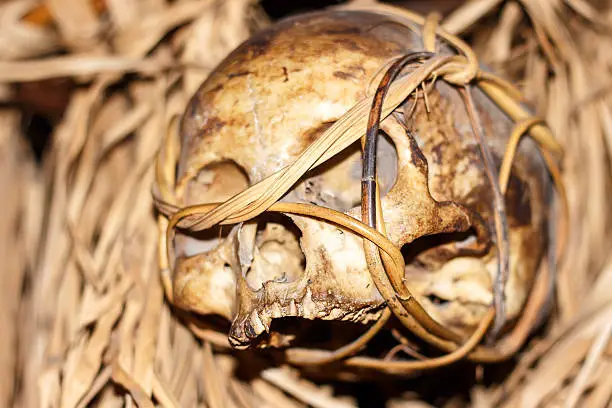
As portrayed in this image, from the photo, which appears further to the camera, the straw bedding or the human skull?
the straw bedding

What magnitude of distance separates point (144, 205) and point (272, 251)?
35cm

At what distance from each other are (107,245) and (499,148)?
0.60 meters

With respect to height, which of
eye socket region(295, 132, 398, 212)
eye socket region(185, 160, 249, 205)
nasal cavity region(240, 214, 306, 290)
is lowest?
nasal cavity region(240, 214, 306, 290)

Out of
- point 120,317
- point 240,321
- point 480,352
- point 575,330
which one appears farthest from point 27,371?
point 575,330

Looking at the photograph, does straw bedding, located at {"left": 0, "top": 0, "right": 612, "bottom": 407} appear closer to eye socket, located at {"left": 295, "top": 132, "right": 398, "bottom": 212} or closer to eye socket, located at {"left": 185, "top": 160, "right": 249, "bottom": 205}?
eye socket, located at {"left": 185, "top": 160, "right": 249, "bottom": 205}

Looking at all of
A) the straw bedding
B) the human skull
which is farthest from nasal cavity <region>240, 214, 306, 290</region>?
the straw bedding

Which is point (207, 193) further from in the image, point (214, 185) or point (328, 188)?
point (328, 188)

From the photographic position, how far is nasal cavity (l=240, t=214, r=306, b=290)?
29.7 inches

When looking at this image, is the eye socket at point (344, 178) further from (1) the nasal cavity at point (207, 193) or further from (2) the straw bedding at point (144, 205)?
(2) the straw bedding at point (144, 205)

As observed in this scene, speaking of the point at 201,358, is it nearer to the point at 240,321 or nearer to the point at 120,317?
the point at 120,317

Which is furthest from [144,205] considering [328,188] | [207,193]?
[328,188]

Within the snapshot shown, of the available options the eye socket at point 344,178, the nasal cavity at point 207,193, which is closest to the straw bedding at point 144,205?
the nasal cavity at point 207,193

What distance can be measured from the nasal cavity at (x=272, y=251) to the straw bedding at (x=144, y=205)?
0.76 ft

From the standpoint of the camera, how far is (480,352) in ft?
2.83
